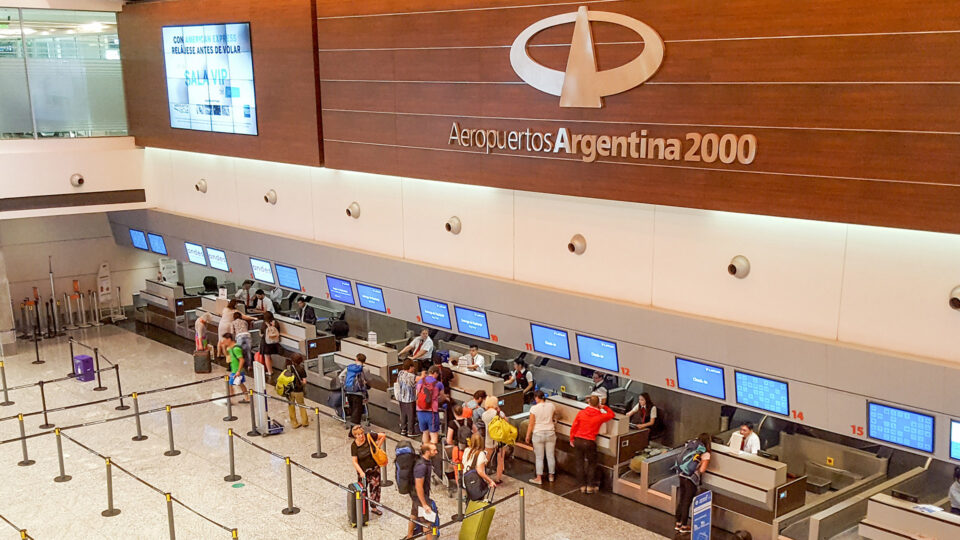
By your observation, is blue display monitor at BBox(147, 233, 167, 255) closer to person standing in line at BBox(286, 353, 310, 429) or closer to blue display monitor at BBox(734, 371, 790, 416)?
person standing in line at BBox(286, 353, 310, 429)

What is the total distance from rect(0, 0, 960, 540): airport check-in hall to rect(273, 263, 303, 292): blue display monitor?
3.8 inches

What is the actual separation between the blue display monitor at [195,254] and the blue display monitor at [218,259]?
26 centimetres

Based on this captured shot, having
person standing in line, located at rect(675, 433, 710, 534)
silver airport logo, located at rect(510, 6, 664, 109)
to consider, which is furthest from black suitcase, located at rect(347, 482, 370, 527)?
silver airport logo, located at rect(510, 6, 664, 109)

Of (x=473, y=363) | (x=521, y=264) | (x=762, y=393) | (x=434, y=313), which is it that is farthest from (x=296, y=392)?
(x=762, y=393)

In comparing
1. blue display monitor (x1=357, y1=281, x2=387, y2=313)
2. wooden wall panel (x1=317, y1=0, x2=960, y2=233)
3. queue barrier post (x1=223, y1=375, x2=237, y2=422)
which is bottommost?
queue barrier post (x1=223, y1=375, x2=237, y2=422)

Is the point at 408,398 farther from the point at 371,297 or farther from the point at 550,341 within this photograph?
the point at 550,341

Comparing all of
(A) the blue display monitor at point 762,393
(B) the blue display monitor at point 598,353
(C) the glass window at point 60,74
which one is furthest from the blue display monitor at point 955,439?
(C) the glass window at point 60,74

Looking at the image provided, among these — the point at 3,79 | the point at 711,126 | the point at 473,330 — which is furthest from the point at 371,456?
the point at 3,79

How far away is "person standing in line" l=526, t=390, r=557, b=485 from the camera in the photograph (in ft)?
38.0

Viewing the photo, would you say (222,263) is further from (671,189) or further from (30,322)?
(671,189)

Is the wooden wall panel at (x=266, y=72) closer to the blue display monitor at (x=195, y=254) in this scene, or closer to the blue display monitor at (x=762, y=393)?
the blue display monitor at (x=195, y=254)

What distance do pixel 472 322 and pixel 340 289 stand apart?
3.25 meters

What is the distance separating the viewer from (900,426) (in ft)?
28.2

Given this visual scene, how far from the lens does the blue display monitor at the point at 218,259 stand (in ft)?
58.0
